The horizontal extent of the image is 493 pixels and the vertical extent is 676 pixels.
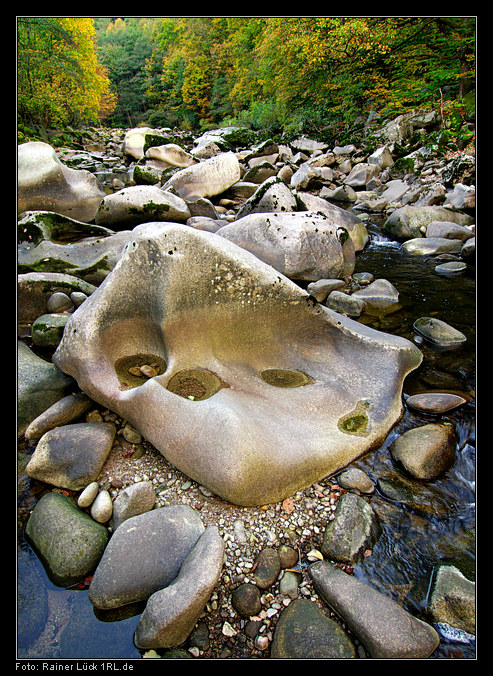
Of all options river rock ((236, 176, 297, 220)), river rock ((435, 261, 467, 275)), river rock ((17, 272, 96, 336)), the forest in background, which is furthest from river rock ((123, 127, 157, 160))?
river rock ((435, 261, 467, 275))

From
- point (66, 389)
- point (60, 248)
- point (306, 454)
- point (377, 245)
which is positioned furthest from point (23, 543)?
point (377, 245)

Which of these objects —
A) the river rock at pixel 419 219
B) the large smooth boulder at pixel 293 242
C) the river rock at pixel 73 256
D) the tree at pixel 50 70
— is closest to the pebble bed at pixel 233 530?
the river rock at pixel 73 256

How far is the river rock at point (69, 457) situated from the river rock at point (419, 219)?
7560mm

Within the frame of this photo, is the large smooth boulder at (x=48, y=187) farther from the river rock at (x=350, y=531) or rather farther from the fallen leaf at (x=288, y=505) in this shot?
the river rock at (x=350, y=531)

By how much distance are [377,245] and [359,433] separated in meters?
6.16

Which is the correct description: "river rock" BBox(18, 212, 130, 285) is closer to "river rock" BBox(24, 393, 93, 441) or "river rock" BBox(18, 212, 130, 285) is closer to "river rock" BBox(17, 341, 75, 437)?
"river rock" BBox(17, 341, 75, 437)

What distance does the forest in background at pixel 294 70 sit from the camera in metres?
13.8

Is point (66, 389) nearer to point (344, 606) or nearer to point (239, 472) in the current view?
point (239, 472)

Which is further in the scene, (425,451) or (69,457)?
(425,451)

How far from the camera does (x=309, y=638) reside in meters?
1.76

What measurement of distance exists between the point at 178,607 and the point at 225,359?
1.95 metres

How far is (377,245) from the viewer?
26.6 ft

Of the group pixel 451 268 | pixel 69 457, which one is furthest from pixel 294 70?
pixel 69 457

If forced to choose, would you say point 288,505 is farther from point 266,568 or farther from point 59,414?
point 59,414
